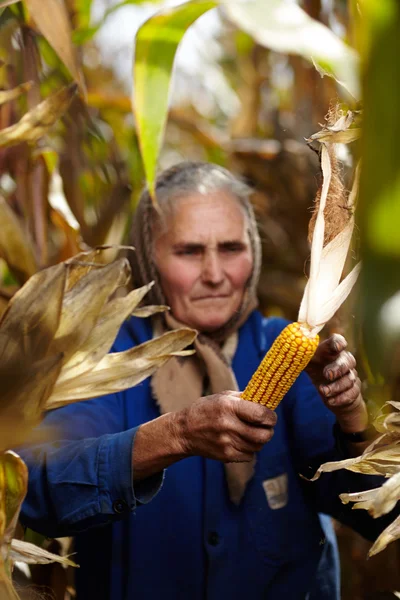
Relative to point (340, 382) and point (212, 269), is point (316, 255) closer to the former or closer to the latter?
point (340, 382)

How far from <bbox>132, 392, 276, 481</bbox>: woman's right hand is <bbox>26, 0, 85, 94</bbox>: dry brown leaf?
438mm

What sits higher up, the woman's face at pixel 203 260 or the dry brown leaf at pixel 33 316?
the dry brown leaf at pixel 33 316

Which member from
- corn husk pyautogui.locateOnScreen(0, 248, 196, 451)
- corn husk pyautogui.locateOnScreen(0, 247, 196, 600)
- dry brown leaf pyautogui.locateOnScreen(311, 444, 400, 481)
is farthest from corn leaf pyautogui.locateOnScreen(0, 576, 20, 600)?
dry brown leaf pyautogui.locateOnScreen(311, 444, 400, 481)

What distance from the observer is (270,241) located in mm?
2174

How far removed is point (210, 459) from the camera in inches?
42.1

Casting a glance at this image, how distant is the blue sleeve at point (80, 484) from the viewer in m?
0.84

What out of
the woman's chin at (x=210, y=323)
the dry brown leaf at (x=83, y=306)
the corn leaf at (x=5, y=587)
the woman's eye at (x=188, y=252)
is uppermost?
the dry brown leaf at (x=83, y=306)

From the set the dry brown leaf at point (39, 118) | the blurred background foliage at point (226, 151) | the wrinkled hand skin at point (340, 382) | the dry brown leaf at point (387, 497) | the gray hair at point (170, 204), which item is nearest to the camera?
the blurred background foliage at point (226, 151)

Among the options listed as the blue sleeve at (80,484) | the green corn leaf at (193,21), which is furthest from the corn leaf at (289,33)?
the blue sleeve at (80,484)

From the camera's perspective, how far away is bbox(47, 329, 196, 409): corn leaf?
79cm

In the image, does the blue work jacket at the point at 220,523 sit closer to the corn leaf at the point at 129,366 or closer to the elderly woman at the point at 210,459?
the elderly woman at the point at 210,459

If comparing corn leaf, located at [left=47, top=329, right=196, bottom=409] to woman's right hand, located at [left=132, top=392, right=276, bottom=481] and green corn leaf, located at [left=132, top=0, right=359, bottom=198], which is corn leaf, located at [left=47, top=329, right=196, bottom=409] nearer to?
woman's right hand, located at [left=132, top=392, right=276, bottom=481]

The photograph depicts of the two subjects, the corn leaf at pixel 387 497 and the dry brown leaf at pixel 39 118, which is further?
the dry brown leaf at pixel 39 118

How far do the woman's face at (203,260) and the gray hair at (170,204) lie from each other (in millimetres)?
21
